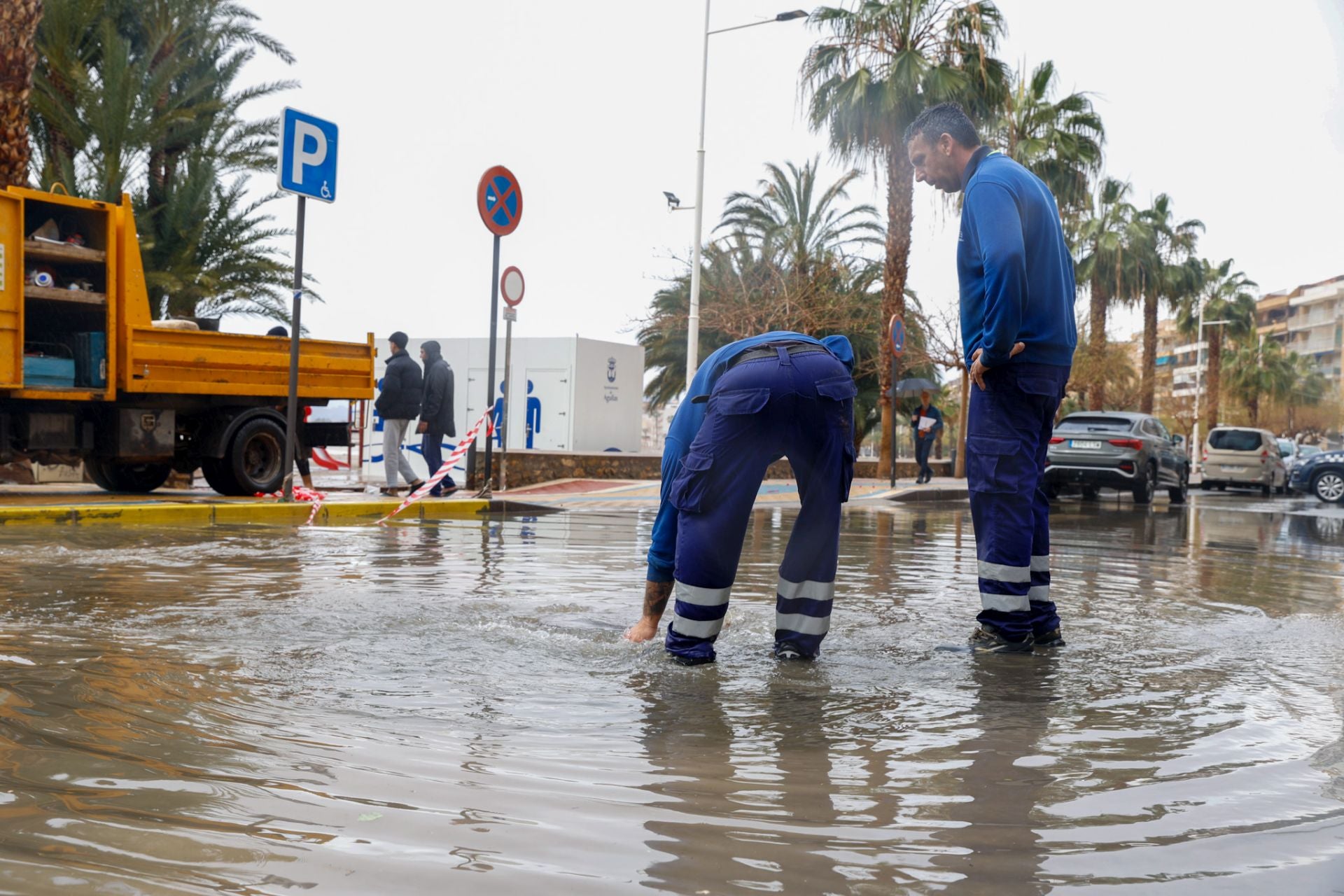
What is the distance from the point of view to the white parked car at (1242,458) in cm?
3059

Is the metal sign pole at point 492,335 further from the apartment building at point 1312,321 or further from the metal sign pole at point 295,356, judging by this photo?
the apartment building at point 1312,321

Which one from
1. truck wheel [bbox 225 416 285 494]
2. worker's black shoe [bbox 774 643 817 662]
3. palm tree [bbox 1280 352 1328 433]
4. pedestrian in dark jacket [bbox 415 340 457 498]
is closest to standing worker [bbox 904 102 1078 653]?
worker's black shoe [bbox 774 643 817 662]

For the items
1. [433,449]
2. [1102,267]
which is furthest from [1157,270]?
[433,449]

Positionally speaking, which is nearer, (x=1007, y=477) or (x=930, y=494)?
(x=1007, y=477)

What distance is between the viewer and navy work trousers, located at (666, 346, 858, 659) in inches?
163

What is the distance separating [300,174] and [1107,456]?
1379 cm

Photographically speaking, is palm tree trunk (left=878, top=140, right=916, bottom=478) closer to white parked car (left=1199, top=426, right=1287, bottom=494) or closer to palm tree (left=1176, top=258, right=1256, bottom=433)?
white parked car (left=1199, top=426, right=1287, bottom=494)

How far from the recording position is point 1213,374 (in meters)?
59.1

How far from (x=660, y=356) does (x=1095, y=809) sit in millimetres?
34162

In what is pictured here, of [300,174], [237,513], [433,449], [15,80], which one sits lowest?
[237,513]

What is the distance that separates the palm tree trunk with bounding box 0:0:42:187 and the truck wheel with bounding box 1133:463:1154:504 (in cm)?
1626

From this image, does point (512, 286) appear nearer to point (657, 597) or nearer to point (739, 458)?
point (657, 597)

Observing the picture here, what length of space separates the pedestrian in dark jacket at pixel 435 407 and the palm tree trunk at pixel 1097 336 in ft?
88.0

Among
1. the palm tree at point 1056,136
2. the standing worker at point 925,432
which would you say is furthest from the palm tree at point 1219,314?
the standing worker at point 925,432
